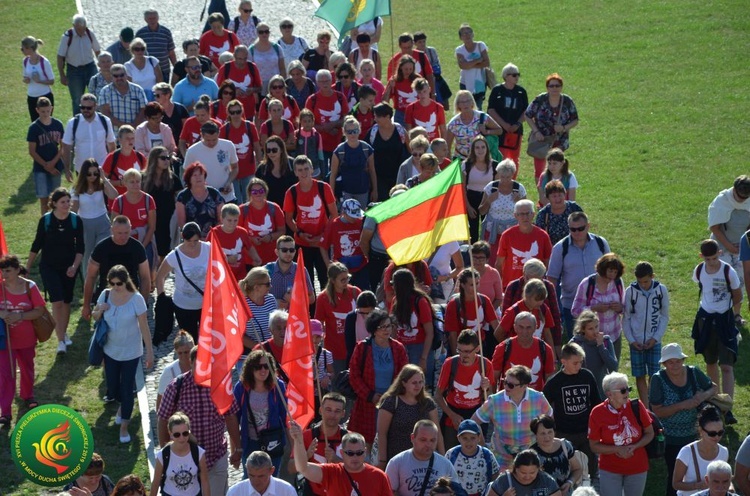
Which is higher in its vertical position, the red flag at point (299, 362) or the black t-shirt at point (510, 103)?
the black t-shirt at point (510, 103)

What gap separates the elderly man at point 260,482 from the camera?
10977mm

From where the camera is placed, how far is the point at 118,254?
15.9 m

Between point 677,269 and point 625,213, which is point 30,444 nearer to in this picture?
point 677,269

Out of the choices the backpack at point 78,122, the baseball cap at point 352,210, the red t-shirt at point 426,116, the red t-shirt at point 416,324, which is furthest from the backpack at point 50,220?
the red t-shirt at point 426,116

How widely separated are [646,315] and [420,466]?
3.90 m

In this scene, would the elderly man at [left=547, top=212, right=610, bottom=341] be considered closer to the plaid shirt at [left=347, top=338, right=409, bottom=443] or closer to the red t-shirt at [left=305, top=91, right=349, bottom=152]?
the plaid shirt at [left=347, top=338, right=409, bottom=443]

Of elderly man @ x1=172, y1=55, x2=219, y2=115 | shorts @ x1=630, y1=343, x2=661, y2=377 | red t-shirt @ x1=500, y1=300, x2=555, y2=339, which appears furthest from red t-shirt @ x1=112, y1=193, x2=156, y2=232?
shorts @ x1=630, y1=343, x2=661, y2=377

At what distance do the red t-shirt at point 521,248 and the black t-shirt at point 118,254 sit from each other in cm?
412

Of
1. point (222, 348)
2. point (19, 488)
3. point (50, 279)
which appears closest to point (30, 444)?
point (222, 348)

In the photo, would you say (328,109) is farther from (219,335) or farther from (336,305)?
(219,335)

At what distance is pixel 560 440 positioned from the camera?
1173cm

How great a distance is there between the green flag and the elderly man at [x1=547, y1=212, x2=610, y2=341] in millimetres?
8297

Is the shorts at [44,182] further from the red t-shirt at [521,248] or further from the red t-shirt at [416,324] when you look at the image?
the red t-shirt at [416,324]

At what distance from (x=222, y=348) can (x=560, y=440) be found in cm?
292
